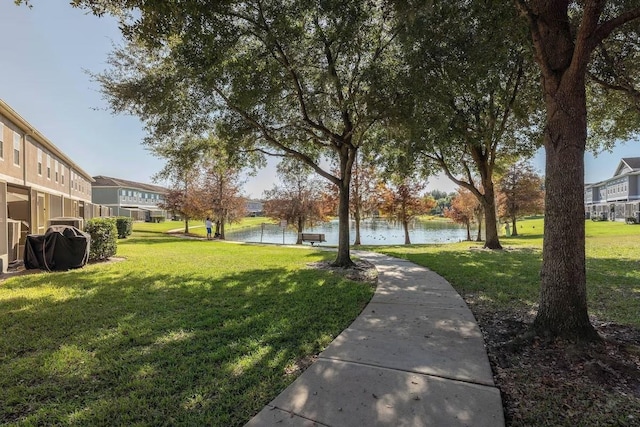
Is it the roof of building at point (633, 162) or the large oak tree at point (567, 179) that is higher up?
the roof of building at point (633, 162)

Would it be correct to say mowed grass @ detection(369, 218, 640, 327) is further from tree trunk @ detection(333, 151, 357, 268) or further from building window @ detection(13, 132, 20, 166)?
building window @ detection(13, 132, 20, 166)

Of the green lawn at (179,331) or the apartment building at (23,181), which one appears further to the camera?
the apartment building at (23,181)

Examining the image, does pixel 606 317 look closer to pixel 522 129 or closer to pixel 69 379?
pixel 69 379

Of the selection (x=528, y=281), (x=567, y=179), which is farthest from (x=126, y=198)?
(x=567, y=179)

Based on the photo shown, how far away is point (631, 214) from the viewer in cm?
3681

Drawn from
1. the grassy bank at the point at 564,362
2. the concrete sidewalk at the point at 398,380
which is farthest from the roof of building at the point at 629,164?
the concrete sidewalk at the point at 398,380

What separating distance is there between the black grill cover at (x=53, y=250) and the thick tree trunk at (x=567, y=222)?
35.0ft

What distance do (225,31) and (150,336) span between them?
6.08 m

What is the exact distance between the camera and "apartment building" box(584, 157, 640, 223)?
1535 inches

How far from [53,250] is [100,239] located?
1.63 meters

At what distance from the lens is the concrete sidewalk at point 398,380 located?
251 centimetres

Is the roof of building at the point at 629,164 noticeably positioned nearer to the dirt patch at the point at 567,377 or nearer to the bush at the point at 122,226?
the dirt patch at the point at 567,377

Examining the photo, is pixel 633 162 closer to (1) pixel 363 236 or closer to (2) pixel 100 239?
(1) pixel 363 236

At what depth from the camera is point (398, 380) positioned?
120 inches
